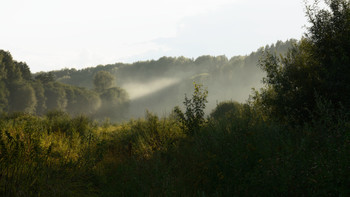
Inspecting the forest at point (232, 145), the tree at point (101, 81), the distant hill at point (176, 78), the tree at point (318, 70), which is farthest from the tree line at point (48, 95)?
the tree at point (318, 70)

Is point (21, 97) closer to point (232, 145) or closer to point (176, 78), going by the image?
point (232, 145)

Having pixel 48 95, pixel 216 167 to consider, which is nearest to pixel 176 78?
pixel 48 95

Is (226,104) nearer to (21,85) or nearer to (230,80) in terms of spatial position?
(21,85)

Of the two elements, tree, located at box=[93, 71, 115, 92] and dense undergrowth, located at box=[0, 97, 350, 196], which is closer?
dense undergrowth, located at box=[0, 97, 350, 196]

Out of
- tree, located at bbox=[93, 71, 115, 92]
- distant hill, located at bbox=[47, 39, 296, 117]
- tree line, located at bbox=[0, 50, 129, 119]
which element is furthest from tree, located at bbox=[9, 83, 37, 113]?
distant hill, located at bbox=[47, 39, 296, 117]

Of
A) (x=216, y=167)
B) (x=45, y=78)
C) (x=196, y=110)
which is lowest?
(x=216, y=167)

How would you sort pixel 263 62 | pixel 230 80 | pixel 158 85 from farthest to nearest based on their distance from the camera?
pixel 158 85
pixel 230 80
pixel 263 62

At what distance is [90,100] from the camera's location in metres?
47.8

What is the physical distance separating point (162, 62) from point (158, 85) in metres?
22.8

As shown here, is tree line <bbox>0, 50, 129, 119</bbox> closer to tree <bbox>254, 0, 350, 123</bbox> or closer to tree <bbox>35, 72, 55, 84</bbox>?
tree <bbox>35, 72, 55, 84</bbox>

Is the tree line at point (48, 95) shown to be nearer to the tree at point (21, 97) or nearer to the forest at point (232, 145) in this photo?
the tree at point (21, 97)

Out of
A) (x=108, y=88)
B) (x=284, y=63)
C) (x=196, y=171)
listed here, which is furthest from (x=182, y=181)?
(x=108, y=88)

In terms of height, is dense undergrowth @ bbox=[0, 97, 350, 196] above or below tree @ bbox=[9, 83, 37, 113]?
below

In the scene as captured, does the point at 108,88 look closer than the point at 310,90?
No
